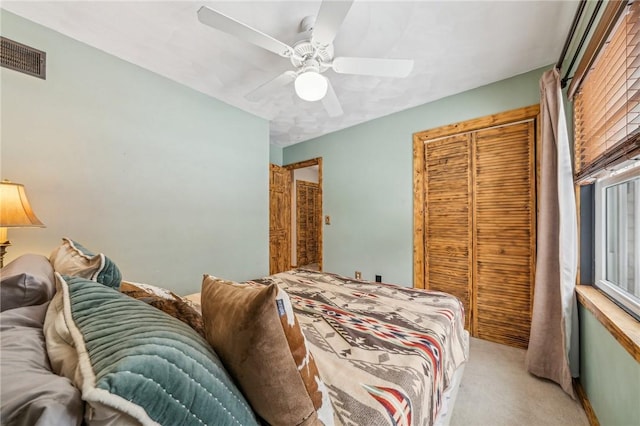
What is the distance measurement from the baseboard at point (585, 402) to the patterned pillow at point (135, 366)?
83.5 inches

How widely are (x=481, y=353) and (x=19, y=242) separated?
3.76m

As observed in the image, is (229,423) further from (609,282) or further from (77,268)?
(609,282)

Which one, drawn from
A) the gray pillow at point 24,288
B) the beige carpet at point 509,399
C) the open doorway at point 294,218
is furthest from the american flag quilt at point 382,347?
the open doorway at point 294,218

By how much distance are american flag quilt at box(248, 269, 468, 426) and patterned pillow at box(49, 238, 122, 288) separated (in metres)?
0.86

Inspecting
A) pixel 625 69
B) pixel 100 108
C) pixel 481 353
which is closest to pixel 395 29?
pixel 625 69

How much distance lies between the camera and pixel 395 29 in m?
1.73

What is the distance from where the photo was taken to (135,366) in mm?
392

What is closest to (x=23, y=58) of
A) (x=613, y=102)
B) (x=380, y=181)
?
(x=380, y=181)

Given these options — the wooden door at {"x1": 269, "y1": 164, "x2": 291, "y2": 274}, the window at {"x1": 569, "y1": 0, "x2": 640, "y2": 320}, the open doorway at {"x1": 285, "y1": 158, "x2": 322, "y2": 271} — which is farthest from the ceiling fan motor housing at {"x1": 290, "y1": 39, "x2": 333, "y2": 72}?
the open doorway at {"x1": 285, "y1": 158, "x2": 322, "y2": 271}

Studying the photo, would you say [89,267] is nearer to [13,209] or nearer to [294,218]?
[13,209]

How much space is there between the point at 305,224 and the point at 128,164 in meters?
4.12

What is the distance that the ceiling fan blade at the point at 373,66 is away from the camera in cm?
153

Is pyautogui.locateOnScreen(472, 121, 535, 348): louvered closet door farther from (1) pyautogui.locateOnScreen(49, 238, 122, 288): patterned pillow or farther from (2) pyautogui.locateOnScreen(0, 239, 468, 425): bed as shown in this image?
(1) pyautogui.locateOnScreen(49, 238, 122, 288): patterned pillow

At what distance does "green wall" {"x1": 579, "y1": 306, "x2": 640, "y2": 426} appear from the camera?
105cm
